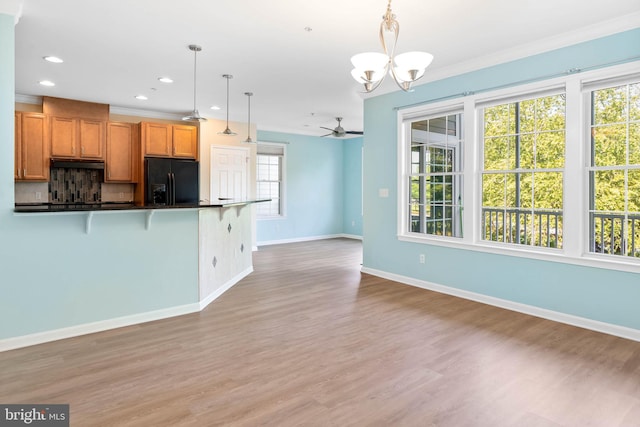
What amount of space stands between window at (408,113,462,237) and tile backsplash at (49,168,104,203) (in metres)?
5.23

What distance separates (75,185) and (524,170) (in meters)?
6.72

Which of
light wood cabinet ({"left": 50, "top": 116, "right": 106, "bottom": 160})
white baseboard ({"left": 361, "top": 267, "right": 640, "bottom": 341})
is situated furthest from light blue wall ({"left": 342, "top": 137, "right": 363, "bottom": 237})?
light wood cabinet ({"left": 50, "top": 116, "right": 106, "bottom": 160})

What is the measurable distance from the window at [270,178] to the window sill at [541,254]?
15.3 feet

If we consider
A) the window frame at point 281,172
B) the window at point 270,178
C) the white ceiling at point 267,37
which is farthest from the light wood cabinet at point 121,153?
the window frame at point 281,172

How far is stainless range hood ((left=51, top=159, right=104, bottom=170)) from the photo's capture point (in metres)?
5.90

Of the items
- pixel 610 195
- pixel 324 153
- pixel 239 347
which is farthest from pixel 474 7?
pixel 324 153

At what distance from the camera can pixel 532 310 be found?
379 cm

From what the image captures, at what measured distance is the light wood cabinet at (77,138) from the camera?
5.92 meters

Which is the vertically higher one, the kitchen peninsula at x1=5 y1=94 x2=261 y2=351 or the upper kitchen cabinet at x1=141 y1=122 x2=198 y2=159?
the upper kitchen cabinet at x1=141 y1=122 x2=198 y2=159

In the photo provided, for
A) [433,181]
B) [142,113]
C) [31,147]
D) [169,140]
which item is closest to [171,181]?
[169,140]

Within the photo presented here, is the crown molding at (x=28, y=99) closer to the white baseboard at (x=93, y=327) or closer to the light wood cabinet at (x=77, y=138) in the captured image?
the light wood cabinet at (x=77, y=138)

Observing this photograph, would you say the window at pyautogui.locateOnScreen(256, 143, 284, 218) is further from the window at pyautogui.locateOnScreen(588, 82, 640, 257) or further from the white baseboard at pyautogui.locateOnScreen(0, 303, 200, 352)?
the window at pyautogui.locateOnScreen(588, 82, 640, 257)

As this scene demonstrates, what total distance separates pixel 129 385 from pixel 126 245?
1.43 m

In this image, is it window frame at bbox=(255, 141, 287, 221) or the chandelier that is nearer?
the chandelier
